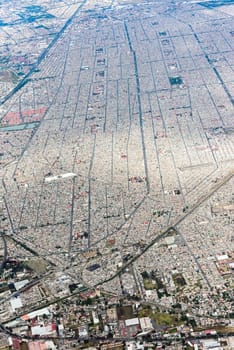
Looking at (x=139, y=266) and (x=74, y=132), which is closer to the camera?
(x=139, y=266)

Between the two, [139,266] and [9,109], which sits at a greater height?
[9,109]

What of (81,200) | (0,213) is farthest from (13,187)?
(81,200)

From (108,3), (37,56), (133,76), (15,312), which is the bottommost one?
(15,312)

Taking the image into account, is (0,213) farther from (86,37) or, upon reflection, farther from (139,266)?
(86,37)

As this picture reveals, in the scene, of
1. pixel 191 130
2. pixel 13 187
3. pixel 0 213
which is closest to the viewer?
pixel 0 213

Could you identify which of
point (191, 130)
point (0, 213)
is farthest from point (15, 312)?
point (191, 130)

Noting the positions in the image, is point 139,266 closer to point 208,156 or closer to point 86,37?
point 208,156

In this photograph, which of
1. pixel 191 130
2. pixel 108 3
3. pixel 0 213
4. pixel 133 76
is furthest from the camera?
pixel 108 3

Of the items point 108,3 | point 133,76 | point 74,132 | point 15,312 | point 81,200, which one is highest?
point 108,3

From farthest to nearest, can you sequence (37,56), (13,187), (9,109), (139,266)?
(37,56)
(9,109)
(13,187)
(139,266)
